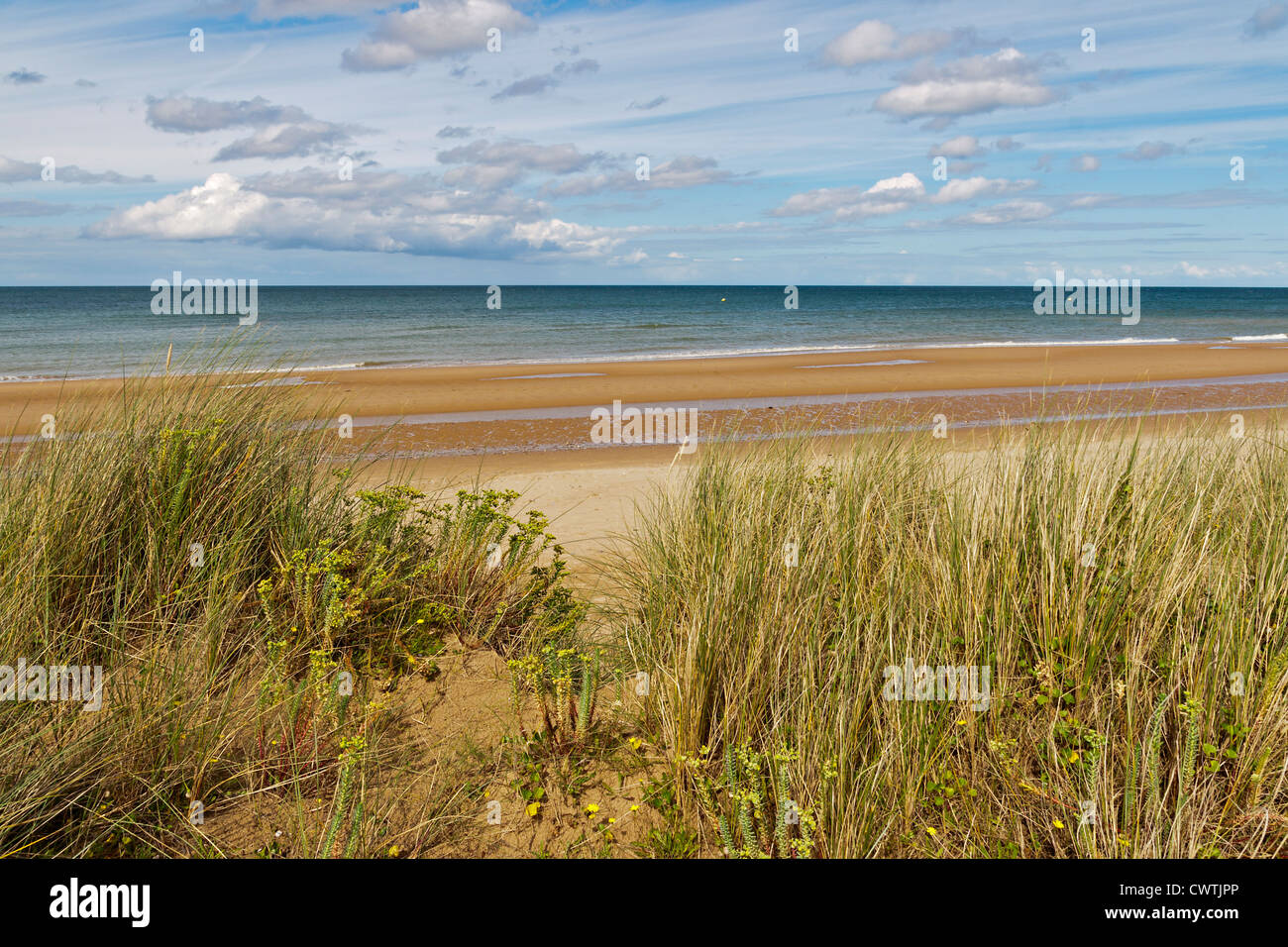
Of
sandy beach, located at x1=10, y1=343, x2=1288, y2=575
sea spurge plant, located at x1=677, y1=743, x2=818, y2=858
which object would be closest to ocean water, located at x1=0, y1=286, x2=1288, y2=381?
sandy beach, located at x1=10, y1=343, x2=1288, y2=575

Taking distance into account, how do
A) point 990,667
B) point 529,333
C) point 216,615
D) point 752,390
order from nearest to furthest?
point 990,667, point 216,615, point 752,390, point 529,333

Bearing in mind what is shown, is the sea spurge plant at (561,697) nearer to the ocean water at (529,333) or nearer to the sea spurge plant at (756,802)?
the sea spurge plant at (756,802)

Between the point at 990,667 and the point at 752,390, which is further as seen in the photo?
the point at 752,390

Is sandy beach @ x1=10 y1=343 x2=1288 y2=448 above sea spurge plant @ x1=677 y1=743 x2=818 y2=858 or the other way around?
above

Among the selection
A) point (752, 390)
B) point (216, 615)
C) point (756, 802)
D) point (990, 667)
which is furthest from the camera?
point (752, 390)

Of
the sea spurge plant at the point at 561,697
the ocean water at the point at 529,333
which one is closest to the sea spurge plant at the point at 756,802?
the sea spurge plant at the point at 561,697

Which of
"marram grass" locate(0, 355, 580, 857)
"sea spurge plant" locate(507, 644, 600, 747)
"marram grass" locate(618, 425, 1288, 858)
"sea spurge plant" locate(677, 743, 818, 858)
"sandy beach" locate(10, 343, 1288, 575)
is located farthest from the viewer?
"sandy beach" locate(10, 343, 1288, 575)

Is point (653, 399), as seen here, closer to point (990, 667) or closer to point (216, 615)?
point (216, 615)

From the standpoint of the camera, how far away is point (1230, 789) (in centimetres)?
295

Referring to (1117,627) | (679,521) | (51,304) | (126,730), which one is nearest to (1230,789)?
(1117,627)

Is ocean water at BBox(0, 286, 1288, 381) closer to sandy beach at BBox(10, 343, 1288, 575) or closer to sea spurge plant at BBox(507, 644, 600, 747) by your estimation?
sandy beach at BBox(10, 343, 1288, 575)

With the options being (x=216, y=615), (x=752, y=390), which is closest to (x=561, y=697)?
(x=216, y=615)

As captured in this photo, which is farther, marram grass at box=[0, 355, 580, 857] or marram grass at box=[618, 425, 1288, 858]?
marram grass at box=[0, 355, 580, 857]

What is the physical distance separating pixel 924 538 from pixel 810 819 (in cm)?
176
